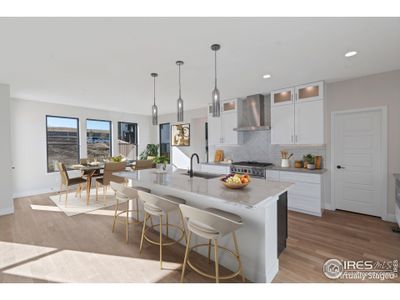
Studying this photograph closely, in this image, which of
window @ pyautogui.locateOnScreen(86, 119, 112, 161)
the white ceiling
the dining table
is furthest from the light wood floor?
window @ pyautogui.locateOnScreen(86, 119, 112, 161)

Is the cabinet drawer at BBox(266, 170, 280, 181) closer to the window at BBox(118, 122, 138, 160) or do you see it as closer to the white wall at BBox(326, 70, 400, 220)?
the white wall at BBox(326, 70, 400, 220)

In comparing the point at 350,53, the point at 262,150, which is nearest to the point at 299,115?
the point at 262,150

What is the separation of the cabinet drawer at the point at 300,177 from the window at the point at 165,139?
459cm

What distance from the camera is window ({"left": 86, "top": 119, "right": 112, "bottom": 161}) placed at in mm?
6181

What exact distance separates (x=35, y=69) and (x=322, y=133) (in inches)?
198

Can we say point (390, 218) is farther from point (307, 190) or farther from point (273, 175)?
point (273, 175)

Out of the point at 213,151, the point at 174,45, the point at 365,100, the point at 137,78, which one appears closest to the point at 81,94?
the point at 137,78

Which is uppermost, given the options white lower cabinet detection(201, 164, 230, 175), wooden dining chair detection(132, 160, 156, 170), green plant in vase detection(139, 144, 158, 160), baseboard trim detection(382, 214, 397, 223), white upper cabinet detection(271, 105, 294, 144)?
white upper cabinet detection(271, 105, 294, 144)

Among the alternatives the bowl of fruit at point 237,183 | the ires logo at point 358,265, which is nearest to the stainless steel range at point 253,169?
the ires logo at point 358,265

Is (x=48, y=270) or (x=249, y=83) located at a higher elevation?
(x=249, y=83)

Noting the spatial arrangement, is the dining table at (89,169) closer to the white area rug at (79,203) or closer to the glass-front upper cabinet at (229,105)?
the white area rug at (79,203)
